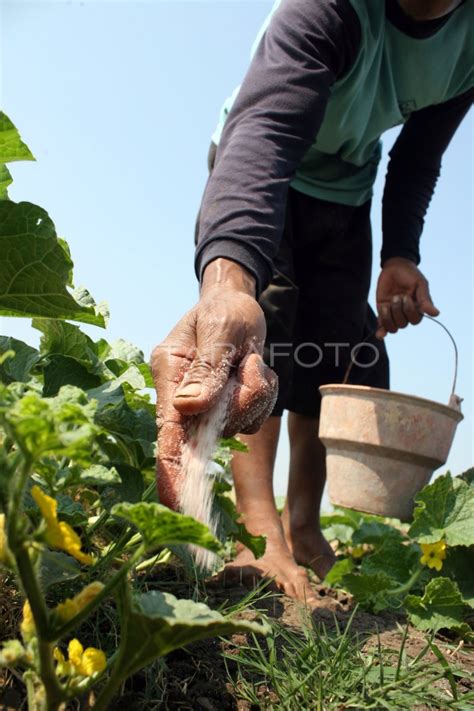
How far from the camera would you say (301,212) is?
3.16m

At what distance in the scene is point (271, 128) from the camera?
6.72 feet

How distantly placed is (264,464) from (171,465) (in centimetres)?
137

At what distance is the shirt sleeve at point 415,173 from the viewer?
3.35m

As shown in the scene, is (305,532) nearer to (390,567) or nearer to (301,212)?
(390,567)

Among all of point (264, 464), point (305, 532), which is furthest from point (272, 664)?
point (305, 532)

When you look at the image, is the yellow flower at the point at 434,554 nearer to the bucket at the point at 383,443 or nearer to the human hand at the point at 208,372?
the bucket at the point at 383,443

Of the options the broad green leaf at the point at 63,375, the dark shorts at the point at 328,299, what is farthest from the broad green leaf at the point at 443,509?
the broad green leaf at the point at 63,375

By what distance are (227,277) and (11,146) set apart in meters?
0.52

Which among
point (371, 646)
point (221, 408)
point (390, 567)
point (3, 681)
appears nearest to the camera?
point (3, 681)

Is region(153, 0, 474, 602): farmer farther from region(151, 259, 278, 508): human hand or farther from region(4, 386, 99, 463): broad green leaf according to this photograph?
region(4, 386, 99, 463): broad green leaf

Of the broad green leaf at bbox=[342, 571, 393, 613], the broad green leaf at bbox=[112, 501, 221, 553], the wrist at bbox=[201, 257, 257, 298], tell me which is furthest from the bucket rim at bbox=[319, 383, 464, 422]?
the broad green leaf at bbox=[112, 501, 221, 553]

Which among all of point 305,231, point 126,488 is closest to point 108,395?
point 126,488

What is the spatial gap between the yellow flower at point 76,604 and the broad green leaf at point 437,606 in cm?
133

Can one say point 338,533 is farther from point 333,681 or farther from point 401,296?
Result: point 333,681
